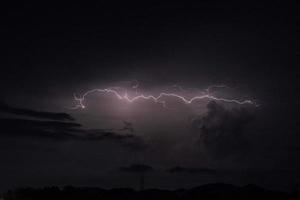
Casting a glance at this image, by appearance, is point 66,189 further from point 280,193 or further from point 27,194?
point 280,193

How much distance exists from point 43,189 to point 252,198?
3355 centimetres

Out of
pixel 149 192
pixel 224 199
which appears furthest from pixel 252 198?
pixel 149 192

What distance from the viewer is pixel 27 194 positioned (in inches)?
3460

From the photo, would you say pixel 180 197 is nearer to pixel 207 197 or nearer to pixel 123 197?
pixel 207 197

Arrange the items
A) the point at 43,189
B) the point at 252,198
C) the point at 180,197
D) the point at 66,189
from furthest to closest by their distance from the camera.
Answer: the point at 66,189 < the point at 43,189 < the point at 180,197 < the point at 252,198

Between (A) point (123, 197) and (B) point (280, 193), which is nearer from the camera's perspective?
(B) point (280, 193)

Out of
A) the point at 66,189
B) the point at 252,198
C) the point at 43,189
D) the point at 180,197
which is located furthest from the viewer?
the point at 66,189

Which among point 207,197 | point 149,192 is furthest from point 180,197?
point 149,192

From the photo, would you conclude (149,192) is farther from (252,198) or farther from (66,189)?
(252,198)

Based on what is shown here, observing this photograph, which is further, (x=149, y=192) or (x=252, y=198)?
(x=149, y=192)

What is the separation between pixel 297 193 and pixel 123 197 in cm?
2747

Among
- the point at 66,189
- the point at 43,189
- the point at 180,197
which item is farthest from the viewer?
the point at 66,189

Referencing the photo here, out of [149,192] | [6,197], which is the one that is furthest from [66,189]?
[6,197]

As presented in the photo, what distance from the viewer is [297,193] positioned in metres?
89.1
